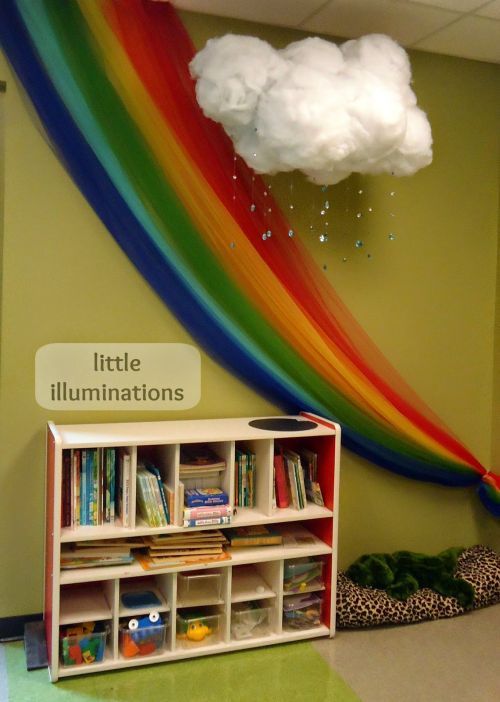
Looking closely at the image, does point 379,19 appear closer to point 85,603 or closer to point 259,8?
point 259,8

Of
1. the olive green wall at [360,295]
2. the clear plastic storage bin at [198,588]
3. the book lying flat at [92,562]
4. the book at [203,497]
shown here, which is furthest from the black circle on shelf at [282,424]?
the book lying flat at [92,562]

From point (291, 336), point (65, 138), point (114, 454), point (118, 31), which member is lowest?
point (114, 454)

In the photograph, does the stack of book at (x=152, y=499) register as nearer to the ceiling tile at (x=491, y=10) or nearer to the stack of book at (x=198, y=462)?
the stack of book at (x=198, y=462)

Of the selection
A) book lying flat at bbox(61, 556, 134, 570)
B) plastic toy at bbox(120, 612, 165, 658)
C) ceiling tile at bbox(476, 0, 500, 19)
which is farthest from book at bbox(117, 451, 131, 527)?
ceiling tile at bbox(476, 0, 500, 19)

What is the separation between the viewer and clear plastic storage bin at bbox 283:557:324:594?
8.79 feet

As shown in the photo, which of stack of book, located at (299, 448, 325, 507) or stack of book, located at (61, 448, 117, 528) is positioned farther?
stack of book, located at (299, 448, 325, 507)

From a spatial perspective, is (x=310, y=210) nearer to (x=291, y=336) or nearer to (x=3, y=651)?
(x=291, y=336)

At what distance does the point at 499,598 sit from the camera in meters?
3.02

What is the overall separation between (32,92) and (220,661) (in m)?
2.10

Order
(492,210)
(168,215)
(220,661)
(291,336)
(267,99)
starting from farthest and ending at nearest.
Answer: (492,210)
(291,336)
(168,215)
(220,661)
(267,99)

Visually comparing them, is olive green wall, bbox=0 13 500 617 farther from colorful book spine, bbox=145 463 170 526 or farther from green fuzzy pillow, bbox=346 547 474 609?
colorful book spine, bbox=145 463 170 526

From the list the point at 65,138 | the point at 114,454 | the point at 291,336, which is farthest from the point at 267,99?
the point at 114,454

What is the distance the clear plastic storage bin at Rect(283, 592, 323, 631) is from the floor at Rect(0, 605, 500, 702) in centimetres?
8

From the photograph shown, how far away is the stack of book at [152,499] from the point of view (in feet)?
7.94
